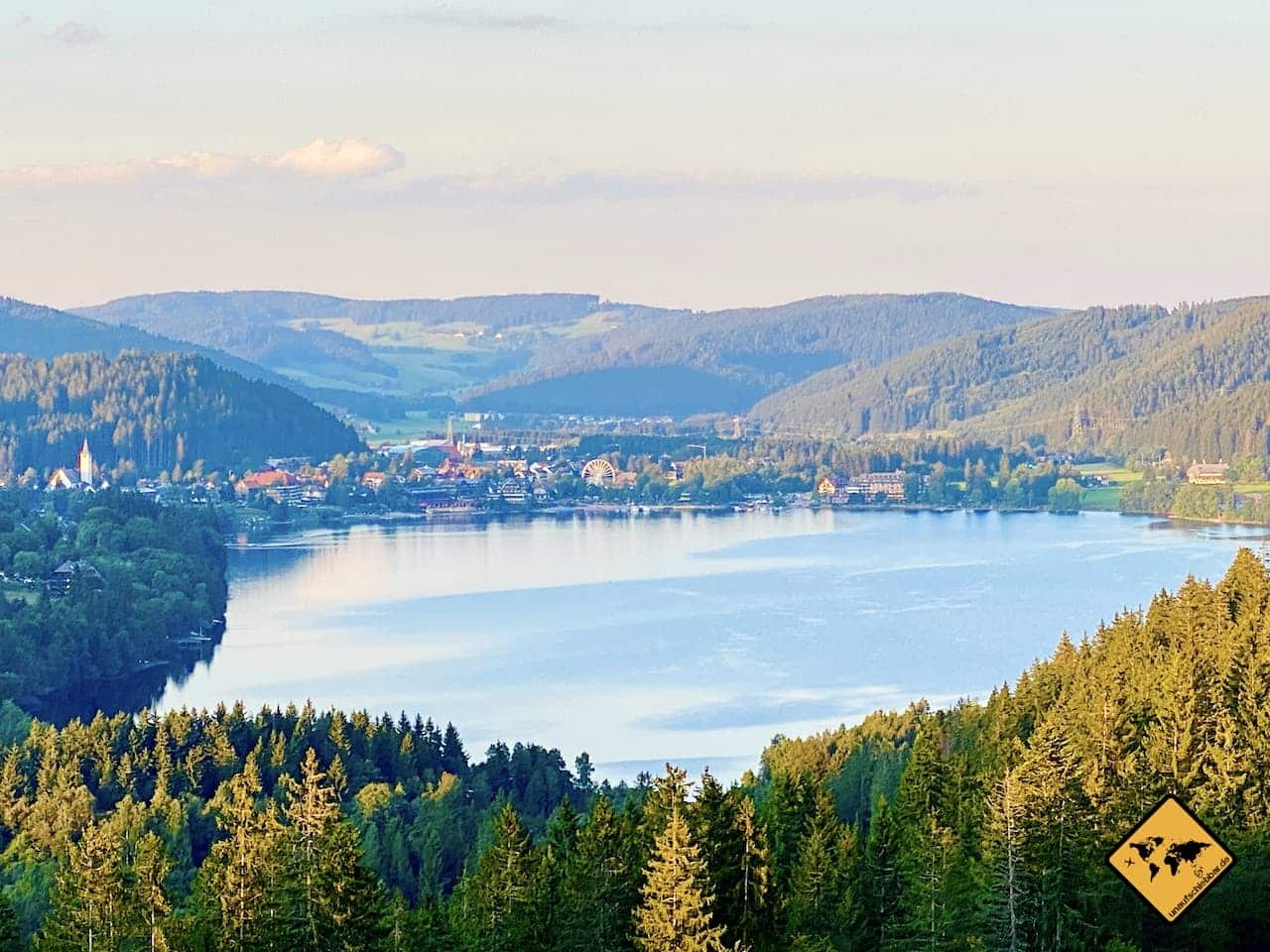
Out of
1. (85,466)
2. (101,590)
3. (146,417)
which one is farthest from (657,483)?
(101,590)

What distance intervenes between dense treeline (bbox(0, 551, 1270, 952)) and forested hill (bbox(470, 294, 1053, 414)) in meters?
129

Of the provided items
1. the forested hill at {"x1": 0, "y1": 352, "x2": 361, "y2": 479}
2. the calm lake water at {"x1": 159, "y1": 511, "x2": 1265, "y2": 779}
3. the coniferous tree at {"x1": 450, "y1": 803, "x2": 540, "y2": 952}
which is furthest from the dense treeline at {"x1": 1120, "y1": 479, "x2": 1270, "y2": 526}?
the coniferous tree at {"x1": 450, "y1": 803, "x2": 540, "y2": 952}

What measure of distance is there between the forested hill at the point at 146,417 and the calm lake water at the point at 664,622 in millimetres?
23370

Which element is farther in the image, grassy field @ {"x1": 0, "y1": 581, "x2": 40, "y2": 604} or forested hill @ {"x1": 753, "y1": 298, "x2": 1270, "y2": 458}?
forested hill @ {"x1": 753, "y1": 298, "x2": 1270, "y2": 458}

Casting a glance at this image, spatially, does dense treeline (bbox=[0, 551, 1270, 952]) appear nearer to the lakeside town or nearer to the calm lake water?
the calm lake water

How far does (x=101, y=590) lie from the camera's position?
44188 millimetres

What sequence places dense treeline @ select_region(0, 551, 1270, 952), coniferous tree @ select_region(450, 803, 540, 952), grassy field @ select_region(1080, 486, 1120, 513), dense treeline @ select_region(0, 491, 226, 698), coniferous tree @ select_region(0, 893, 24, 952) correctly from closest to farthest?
1. dense treeline @ select_region(0, 551, 1270, 952)
2. coniferous tree @ select_region(0, 893, 24, 952)
3. coniferous tree @ select_region(450, 803, 540, 952)
4. dense treeline @ select_region(0, 491, 226, 698)
5. grassy field @ select_region(1080, 486, 1120, 513)

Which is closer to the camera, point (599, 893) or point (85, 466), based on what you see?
point (599, 893)

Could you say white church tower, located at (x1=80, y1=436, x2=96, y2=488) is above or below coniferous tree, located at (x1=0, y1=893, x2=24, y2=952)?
above

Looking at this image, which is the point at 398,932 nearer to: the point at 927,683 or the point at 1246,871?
the point at 1246,871

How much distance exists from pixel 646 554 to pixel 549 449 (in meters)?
42.4

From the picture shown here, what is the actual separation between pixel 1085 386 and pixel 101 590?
90573 millimetres

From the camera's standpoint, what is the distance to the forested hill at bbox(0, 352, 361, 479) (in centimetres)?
9519

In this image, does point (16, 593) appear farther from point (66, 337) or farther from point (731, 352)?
point (731, 352)
